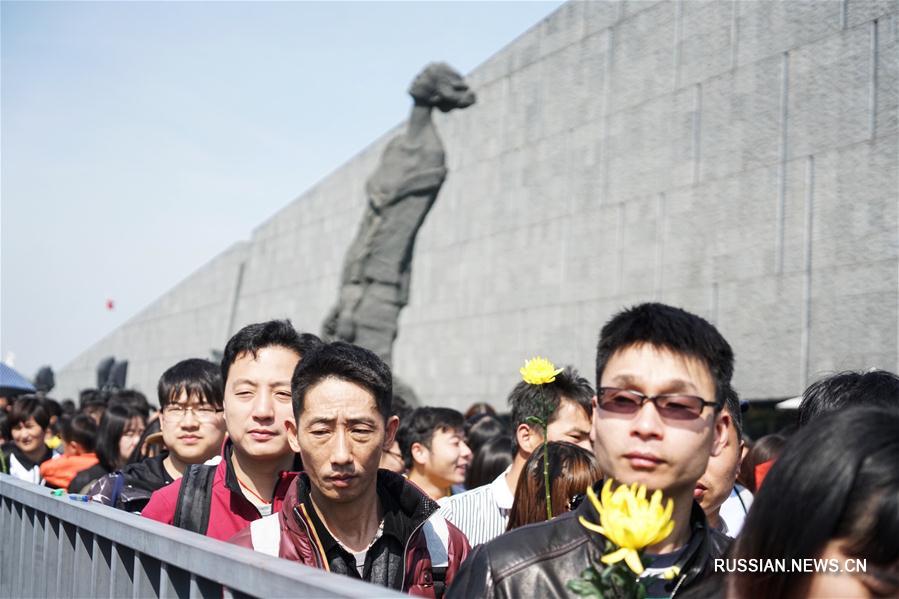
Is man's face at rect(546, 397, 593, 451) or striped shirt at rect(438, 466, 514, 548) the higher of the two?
man's face at rect(546, 397, 593, 451)

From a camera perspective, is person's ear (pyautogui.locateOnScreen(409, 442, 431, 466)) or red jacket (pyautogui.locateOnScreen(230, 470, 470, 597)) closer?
red jacket (pyautogui.locateOnScreen(230, 470, 470, 597))

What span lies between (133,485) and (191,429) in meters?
0.34

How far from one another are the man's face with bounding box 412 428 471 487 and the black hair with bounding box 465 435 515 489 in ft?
0.32

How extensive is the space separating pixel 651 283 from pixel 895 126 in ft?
15.6

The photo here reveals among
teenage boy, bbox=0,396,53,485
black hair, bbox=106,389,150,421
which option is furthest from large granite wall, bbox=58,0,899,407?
teenage boy, bbox=0,396,53,485

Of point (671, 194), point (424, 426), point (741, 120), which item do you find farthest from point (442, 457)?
point (671, 194)

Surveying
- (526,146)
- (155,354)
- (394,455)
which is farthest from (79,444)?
(155,354)

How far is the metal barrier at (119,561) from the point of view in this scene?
2029 mm

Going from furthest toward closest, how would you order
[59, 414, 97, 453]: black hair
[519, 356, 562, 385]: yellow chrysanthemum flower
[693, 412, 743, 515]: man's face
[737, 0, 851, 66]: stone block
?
[737, 0, 851, 66]: stone block, [59, 414, 97, 453]: black hair, [693, 412, 743, 515]: man's face, [519, 356, 562, 385]: yellow chrysanthemum flower

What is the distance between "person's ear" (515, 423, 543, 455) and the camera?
4.84 m

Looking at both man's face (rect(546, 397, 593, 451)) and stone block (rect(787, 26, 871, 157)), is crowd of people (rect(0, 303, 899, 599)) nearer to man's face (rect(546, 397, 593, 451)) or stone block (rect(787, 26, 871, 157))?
man's face (rect(546, 397, 593, 451))

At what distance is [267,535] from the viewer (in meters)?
3.08

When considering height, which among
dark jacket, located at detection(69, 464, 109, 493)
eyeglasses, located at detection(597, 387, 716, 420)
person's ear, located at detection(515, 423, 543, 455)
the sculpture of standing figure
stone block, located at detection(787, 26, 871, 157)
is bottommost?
dark jacket, located at detection(69, 464, 109, 493)

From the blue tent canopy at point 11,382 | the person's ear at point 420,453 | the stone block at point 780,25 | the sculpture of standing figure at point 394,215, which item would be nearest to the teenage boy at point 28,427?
the blue tent canopy at point 11,382
